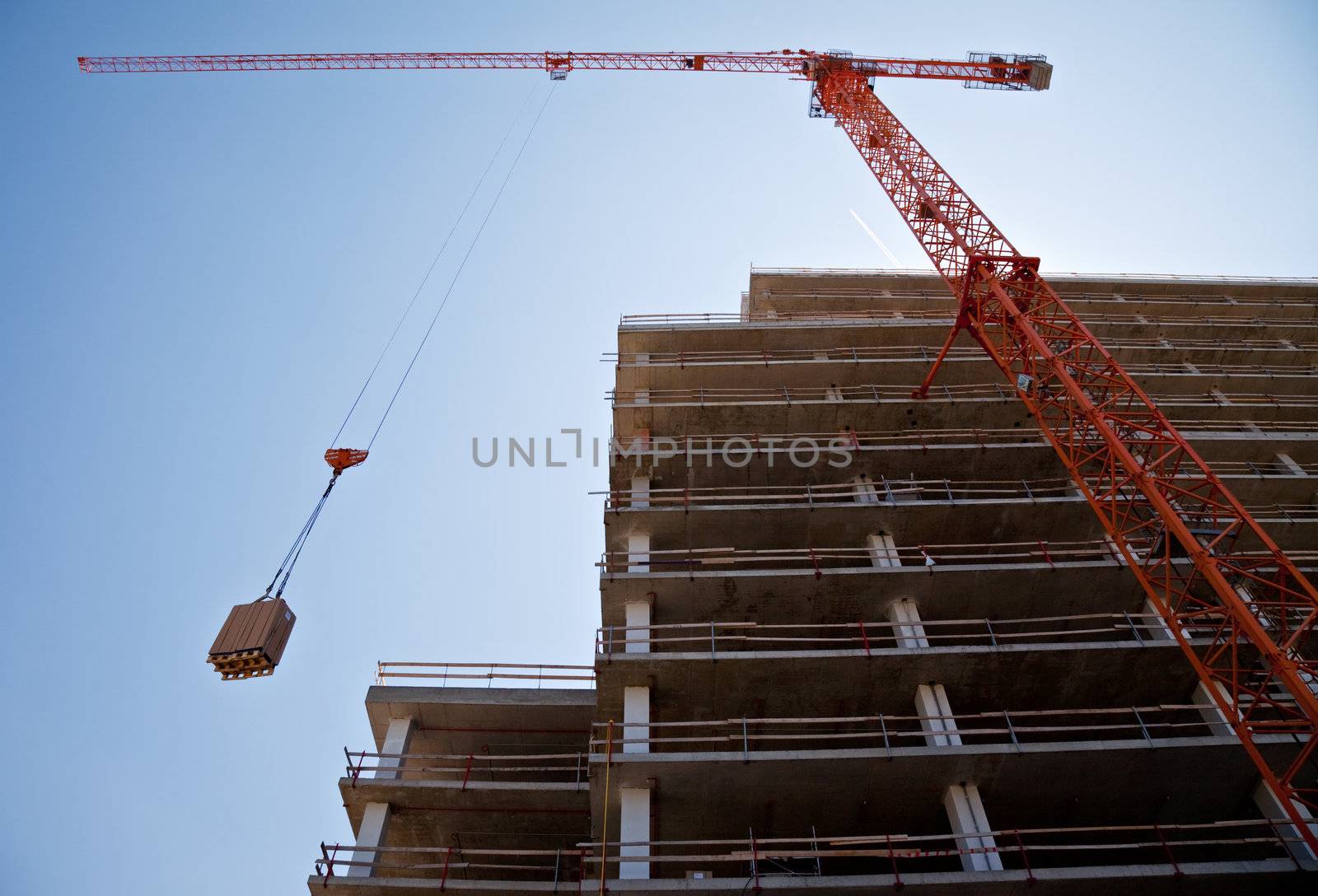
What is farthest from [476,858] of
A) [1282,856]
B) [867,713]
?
[1282,856]

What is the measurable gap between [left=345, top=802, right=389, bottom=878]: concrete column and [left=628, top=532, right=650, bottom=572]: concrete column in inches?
244

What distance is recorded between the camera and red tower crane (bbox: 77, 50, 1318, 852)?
1309 cm

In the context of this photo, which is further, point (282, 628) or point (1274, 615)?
point (1274, 615)

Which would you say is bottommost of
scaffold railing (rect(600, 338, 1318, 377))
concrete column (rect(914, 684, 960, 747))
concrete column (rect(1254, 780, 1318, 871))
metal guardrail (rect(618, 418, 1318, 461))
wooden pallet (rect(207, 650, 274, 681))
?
concrete column (rect(1254, 780, 1318, 871))

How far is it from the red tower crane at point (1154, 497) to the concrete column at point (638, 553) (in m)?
8.81

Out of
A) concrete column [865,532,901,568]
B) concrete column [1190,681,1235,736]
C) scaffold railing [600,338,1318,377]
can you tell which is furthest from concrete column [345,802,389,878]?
concrete column [1190,681,1235,736]

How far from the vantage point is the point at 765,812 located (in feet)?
44.9

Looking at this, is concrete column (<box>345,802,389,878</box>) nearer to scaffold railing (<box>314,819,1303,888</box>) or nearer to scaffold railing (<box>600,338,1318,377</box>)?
scaffold railing (<box>314,819,1303,888</box>)

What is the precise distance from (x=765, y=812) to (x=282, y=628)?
29.4 ft

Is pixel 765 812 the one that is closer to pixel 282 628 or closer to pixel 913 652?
pixel 913 652

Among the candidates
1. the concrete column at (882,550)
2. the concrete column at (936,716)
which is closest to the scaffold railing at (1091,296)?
the concrete column at (882,550)

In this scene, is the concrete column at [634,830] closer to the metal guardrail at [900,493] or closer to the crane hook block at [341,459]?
the metal guardrail at [900,493]

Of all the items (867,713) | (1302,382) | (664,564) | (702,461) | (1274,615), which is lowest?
(867,713)

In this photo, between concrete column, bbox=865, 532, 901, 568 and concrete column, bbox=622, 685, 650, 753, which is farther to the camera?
concrete column, bbox=865, 532, 901, 568
